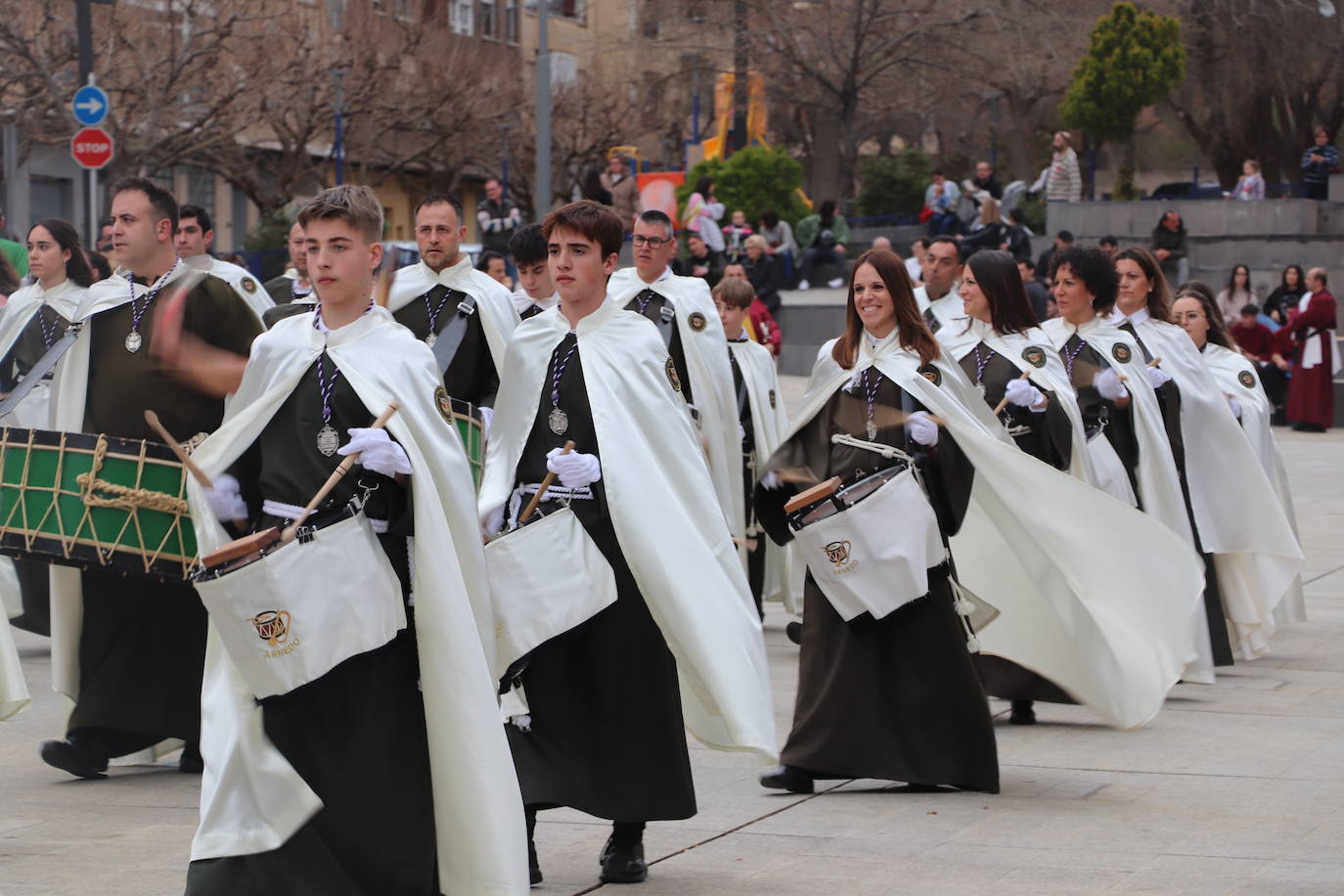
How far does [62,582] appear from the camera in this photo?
741 cm

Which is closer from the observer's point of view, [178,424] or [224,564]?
[224,564]

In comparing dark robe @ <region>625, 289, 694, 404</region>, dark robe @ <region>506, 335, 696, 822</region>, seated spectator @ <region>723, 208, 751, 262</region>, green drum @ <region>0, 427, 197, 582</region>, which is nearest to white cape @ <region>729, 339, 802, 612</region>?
dark robe @ <region>625, 289, 694, 404</region>

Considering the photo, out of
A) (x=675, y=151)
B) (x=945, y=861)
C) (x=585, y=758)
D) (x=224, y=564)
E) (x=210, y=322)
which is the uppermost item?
(x=675, y=151)

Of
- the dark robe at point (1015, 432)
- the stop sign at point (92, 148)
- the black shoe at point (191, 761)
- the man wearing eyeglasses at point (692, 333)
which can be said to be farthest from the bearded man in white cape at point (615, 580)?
the stop sign at point (92, 148)

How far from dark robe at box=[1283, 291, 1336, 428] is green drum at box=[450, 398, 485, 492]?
19.0 metres

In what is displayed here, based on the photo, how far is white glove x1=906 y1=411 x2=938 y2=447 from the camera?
7.07m

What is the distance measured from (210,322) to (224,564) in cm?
278

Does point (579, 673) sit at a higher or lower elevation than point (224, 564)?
lower

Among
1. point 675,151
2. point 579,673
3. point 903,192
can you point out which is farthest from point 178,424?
point 675,151

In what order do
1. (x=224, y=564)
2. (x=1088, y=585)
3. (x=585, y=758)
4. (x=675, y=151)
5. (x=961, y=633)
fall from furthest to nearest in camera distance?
(x=675, y=151)
(x=1088, y=585)
(x=961, y=633)
(x=585, y=758)
(x=224, y=564)

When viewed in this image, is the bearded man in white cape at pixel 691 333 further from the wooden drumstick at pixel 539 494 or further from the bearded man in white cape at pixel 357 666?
the bearded man in white cape at pixel 357 666

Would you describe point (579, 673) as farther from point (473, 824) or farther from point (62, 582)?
point (62, 582)

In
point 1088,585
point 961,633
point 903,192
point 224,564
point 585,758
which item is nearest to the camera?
point 224,564

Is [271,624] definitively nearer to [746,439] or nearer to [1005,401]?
[1005,401]
